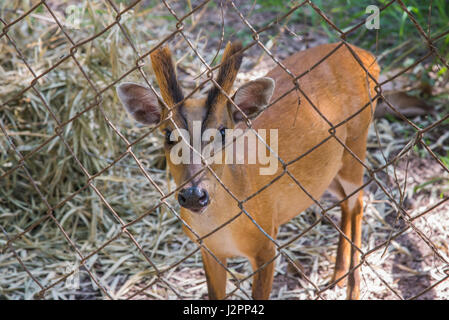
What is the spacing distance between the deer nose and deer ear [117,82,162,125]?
615 millimetres

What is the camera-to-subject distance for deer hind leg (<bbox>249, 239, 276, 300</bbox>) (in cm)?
306

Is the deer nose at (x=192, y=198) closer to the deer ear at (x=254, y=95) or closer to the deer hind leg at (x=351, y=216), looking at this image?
the deer ear at (x=254, y=95)

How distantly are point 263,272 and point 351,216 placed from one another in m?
1.04

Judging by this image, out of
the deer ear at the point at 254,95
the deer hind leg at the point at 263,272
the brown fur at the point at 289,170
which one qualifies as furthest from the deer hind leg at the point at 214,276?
the deer ear at the point at 254,95

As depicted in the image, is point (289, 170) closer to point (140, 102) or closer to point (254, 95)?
point (254, 95)

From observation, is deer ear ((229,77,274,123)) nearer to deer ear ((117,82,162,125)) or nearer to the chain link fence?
deer ear ((117,82,162,125))

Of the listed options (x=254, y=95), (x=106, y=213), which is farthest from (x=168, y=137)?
(x=106, y=213)

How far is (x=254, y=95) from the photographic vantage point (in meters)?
2.63

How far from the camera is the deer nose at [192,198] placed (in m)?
2.37

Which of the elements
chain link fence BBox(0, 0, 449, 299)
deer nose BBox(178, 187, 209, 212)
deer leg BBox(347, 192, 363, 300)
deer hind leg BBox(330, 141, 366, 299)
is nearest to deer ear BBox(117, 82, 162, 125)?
deer nose BBox(178, 187, 209, 212)

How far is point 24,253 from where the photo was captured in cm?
396

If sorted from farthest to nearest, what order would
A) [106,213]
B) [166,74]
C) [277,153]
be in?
[106,213], [277,153], [166,74]
